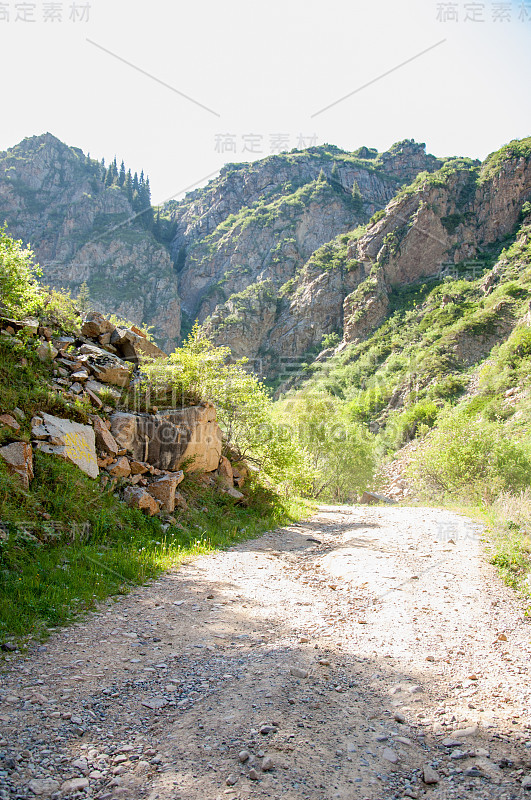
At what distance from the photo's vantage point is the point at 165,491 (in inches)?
417

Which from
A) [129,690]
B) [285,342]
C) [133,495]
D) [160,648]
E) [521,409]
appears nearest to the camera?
[129,690]

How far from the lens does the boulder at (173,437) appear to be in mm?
10765

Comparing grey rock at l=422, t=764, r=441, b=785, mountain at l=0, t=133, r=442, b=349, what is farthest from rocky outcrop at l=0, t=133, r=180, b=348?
grey rock at l=422, t=764, r=441, b=785

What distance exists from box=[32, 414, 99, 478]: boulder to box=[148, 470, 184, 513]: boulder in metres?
1.78

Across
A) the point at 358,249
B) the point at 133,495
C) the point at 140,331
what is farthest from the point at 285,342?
the point at 133,495

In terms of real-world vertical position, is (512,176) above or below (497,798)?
above

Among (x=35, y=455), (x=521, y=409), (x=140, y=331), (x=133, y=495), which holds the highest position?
(x=140, y=331)

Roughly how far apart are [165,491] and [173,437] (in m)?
1.78

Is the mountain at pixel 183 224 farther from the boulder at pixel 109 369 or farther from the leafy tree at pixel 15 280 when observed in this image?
the leafy tree at pixel 15 280

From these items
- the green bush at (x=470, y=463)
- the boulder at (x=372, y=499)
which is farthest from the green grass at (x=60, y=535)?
the boulder at (x=372, y=499)

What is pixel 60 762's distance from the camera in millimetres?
2641

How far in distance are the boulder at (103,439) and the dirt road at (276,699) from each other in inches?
166

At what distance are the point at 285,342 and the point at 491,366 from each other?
50080 millimetres

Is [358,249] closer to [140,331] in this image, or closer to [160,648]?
[140,331]
